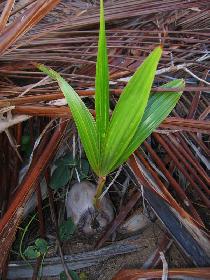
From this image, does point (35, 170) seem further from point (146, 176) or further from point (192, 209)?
point (192, 209)

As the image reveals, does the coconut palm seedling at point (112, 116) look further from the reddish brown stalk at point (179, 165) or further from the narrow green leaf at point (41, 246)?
the narrow green leaf at point (41, 246)

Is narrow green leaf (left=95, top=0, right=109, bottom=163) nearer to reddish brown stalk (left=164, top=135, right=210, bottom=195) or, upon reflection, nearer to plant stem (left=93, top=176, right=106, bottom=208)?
plant stem (left=93, top=176, right=106, bottom=208)

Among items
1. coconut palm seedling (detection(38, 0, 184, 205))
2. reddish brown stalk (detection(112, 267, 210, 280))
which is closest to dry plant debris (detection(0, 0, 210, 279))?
reddish brown stalk (detection(112, 267, 210, 280))

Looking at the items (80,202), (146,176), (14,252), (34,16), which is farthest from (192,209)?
(34,16)

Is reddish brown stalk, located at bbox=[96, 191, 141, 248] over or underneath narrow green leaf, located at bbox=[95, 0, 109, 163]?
underneath

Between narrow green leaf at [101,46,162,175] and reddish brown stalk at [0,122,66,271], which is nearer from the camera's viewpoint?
narrow green leaf at [101,46,162,175]

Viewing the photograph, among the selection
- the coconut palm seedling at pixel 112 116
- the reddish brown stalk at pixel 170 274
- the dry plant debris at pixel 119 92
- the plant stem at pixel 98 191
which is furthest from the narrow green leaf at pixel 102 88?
the reddish brown stalk at pixel 170 274

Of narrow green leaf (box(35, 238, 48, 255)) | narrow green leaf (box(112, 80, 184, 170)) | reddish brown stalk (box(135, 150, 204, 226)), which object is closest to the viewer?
narrow green leaf (box(112, 80, 184, 170))

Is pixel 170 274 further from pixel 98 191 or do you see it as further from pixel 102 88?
pixel 102 88
